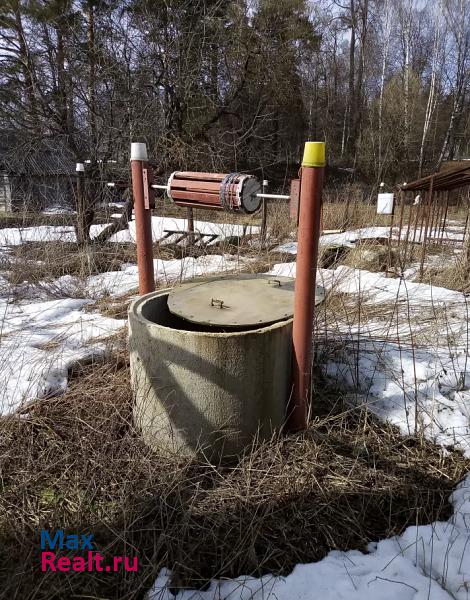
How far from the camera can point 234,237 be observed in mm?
7305

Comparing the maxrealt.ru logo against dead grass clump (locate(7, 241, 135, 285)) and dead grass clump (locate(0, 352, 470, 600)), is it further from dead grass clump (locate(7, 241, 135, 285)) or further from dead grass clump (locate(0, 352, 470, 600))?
dead grass clump (locate(7, 241, 135, 285))

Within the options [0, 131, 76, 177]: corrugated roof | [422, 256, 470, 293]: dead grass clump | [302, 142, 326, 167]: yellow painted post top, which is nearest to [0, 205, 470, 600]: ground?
[302, 142, 326, 167]: yellow painted post top

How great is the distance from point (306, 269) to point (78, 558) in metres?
1.43

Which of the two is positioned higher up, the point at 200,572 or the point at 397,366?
the point at 397,366

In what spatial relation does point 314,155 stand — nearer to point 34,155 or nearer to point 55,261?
point 55,261

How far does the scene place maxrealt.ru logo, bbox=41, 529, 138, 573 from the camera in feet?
5.10

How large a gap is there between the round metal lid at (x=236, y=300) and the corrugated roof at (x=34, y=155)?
20.5ft

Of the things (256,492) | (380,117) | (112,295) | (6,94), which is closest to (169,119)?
(6,94)

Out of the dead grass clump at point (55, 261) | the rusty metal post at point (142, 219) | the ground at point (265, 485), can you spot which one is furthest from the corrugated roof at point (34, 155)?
the ground at point (265, 485)

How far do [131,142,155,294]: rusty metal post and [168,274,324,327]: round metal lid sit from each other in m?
0.20

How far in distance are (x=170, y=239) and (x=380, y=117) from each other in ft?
50.9

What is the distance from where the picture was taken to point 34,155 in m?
8.87

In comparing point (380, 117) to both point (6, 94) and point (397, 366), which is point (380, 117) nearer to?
point (6, 94)

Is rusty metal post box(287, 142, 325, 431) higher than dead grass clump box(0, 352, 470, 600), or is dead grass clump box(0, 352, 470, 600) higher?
rusty metal post box(287, 142, 325, 431)
